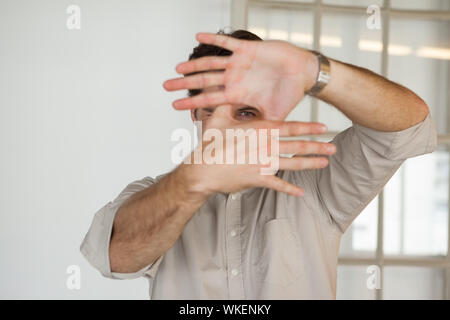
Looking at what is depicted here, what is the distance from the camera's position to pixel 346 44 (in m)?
2.32

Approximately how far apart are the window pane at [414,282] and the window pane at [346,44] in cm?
76

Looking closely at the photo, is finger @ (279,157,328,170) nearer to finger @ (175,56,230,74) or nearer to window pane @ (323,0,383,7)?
finger @ (175,56,230,74)

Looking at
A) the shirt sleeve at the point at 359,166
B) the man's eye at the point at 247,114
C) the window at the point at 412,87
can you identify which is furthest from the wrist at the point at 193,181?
the window at the point at 412,87

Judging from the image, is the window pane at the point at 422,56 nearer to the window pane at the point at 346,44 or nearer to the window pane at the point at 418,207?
the window pane at the point at 346,44

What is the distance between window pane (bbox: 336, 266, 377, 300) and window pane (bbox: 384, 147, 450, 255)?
171 millimetres

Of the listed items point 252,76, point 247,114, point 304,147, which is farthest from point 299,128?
point 247,114

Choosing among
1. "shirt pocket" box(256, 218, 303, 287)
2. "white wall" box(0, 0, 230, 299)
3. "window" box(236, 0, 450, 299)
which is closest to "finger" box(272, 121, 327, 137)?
"shirt pocket" box(256, 218, 303, 287)

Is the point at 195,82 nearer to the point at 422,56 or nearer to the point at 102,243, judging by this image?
the point at 102,243

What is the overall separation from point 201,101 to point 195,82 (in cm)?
5

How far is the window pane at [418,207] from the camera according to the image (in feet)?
7.53

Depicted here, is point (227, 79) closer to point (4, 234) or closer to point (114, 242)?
point (114, 242)

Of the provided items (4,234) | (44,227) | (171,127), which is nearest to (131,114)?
(171,127)

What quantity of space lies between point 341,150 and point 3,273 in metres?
2.21

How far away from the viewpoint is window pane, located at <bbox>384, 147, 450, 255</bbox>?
2295 mm
